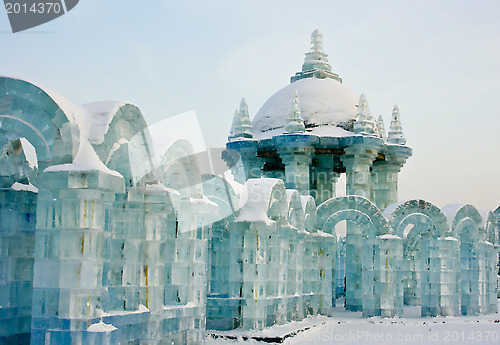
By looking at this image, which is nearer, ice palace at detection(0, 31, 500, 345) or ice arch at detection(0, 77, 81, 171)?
ice palace at detection(0, 31, 500, 345)

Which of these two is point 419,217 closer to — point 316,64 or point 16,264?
point 316,64

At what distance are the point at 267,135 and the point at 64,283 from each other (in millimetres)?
19447

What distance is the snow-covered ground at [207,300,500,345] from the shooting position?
633 inches

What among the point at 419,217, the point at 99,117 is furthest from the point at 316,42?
the point at 99,117

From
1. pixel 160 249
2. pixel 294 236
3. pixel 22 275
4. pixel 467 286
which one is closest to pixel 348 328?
pixel 294 236

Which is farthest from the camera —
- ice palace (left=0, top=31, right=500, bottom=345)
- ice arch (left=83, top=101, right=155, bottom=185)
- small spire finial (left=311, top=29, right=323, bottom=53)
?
small spire finial (left=311, top=29, right=323, bottom=53)

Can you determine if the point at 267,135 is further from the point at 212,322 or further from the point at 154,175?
the point at 154,175

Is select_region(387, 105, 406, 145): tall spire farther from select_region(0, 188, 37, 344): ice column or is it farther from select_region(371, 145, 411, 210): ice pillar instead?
select_region(0, 188, 37, 344): ice column

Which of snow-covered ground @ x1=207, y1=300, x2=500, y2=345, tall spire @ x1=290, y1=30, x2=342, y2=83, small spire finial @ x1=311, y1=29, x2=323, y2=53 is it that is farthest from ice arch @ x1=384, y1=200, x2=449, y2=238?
small spire finial @ x1=311, y1=29, x2=323, y2=53

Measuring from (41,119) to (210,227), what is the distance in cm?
776

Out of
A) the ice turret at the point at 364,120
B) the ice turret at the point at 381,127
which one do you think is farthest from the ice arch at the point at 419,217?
the ice turret at the point at 381,127

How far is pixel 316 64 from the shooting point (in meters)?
28.9

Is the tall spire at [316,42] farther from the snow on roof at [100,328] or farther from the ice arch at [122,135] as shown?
the snow on roof at [100,328]

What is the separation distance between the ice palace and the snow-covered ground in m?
0.72
